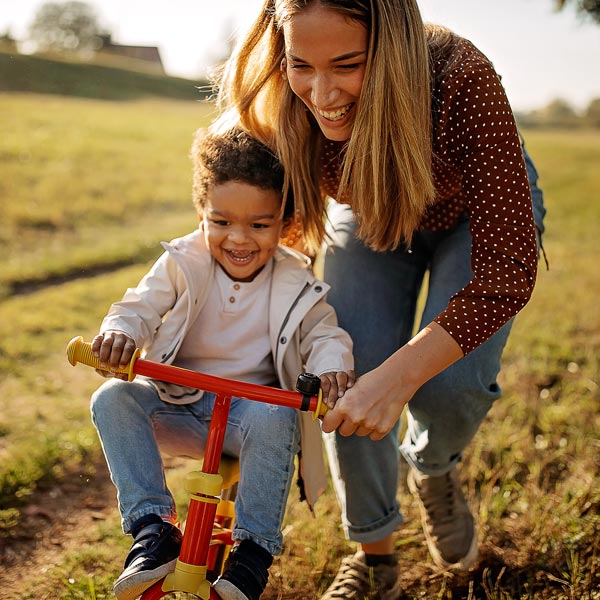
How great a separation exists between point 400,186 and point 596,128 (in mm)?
33590

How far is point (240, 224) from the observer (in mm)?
2625

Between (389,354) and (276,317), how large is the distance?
43 cm

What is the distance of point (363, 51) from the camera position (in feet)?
7.38

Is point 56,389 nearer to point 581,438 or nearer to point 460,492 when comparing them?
point 460,492

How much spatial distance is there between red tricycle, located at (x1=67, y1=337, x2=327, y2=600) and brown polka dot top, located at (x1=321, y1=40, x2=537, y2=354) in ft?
1.53

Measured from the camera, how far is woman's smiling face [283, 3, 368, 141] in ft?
7.27

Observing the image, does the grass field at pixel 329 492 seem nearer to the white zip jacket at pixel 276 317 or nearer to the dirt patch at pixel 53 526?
the dirt patch at pixel 53 526

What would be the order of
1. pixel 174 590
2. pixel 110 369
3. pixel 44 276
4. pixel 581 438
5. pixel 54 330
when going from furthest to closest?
pixel 44 276
pixel 54 330
pixel 581 438
pixel 110 369
pixel 174 590

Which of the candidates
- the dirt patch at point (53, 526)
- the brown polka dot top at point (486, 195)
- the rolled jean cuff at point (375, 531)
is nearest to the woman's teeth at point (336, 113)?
the brown polka dot top at point (486, 195)

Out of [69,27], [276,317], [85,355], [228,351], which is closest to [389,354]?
[276,317]

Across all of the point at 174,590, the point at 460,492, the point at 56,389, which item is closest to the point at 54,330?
Result: the point at 56,389

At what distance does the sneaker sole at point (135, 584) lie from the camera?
2.00 m

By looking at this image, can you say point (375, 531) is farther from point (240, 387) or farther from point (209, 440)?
point (240, 387)

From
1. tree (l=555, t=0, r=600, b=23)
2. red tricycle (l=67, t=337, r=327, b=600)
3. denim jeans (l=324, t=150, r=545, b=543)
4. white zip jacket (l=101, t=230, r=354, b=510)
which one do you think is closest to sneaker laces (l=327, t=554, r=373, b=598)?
denim jeans (l=324, t=150, r=545, b=543)
